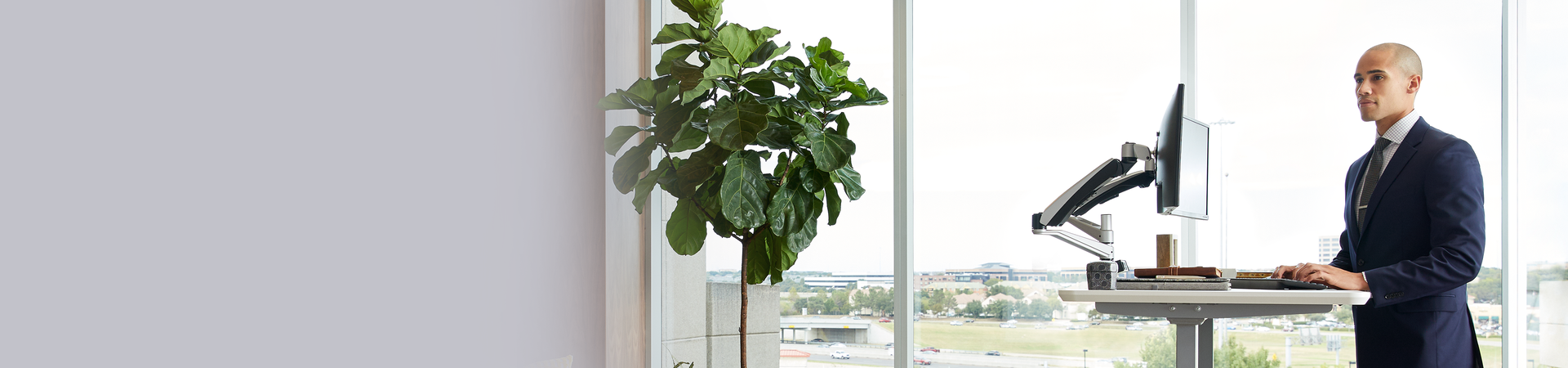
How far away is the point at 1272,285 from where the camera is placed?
155 cm

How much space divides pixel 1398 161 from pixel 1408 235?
186 millimetres

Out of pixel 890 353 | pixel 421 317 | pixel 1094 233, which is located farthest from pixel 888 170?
pixel 421 317

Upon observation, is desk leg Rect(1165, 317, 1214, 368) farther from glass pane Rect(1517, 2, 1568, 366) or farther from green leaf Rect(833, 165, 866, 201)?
glass pane Rect(1517, 2, 1568, 366)

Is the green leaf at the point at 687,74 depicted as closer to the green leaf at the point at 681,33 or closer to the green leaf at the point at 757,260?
the green leaf at the point at 681,33

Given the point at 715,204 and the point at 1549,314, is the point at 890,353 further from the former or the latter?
the point at 1549,314

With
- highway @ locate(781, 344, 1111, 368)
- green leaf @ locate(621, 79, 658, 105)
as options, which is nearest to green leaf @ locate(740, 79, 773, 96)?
green leaf @ locate(621, 79, 658, 105)

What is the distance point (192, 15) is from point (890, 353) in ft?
7.45

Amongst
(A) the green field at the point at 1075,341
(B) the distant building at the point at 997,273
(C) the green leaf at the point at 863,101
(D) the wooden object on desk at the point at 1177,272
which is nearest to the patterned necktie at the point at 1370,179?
(D) the wooden object on desk at the point at 1177,272

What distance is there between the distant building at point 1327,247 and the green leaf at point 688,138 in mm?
2182

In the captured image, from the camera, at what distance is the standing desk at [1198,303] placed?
53.5 inches

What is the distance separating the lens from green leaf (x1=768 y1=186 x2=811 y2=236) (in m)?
2.05

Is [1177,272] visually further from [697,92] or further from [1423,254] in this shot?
[697,92]

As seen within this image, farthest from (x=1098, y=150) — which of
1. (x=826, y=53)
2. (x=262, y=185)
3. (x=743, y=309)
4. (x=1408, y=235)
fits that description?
(x=262, y=185)

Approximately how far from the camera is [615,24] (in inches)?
105
